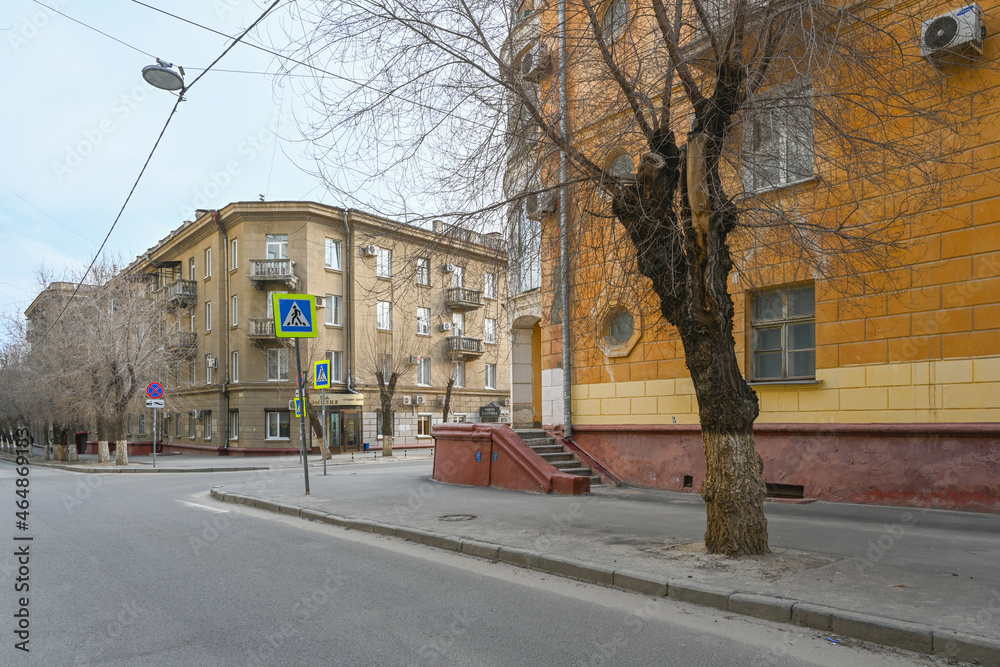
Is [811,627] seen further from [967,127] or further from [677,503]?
[967,127]

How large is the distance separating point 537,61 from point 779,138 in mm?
3074

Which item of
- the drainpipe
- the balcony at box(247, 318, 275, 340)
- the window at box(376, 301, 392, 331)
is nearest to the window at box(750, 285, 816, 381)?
the drainpipe

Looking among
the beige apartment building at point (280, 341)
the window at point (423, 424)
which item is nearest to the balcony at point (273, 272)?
the beige apartment building at point (280, 341)

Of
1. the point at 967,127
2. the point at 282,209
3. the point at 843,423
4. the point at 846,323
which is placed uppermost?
the point at 282,209

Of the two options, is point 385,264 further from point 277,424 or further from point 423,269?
point 277,424

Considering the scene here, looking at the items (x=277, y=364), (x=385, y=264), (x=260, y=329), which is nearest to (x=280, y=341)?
(x=260, y=329)

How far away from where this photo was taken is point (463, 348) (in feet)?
141

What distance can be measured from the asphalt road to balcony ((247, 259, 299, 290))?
2770 cm

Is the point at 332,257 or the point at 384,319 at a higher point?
the point at 332,257

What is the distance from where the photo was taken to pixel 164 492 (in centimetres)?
1569

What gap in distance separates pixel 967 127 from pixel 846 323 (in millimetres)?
3057

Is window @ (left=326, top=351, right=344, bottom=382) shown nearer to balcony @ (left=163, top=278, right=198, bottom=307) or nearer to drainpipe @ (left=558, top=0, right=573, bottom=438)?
balcony @ (left=163, top=278, right=198, bottom=307)

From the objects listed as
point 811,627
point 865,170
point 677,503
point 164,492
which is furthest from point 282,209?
point 811,627

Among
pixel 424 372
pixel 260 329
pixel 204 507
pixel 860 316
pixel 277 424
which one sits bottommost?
pixel 277 424
